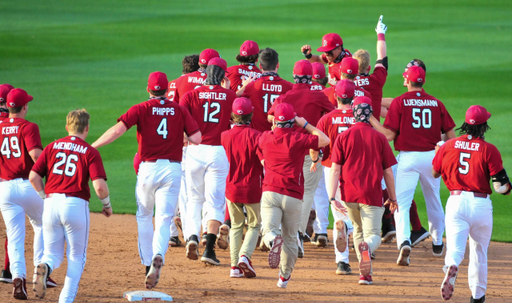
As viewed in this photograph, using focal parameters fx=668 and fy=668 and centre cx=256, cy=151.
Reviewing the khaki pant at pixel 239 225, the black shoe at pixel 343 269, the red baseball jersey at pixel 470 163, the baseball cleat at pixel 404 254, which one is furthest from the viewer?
the baseball cleat at pixel 404 254

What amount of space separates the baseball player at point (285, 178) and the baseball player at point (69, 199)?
1.89 m

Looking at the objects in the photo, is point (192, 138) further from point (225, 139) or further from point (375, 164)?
point (375, 164)

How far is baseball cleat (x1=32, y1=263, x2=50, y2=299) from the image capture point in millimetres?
6375

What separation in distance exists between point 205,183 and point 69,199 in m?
2.60

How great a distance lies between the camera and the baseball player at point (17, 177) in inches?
289

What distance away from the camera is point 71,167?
21.7 feet

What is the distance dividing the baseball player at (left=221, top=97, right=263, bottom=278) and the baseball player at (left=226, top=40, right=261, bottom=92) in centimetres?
165

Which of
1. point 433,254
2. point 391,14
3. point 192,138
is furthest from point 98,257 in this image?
point 391,14

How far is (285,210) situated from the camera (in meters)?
7.55

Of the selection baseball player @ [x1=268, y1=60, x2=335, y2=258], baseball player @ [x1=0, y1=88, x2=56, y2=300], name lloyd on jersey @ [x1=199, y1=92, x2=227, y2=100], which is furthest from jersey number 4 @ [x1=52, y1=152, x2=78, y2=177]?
baseball player @ [x1=268, y1=60, x2=335, y2=258]

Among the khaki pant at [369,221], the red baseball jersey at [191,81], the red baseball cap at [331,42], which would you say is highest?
the red baseball cap at [331,42]

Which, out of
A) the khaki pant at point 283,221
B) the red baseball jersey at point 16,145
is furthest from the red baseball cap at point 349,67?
the red baseball jersey at point 16,145

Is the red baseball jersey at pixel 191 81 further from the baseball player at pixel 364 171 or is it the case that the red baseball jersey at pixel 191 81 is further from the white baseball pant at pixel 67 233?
the white baseball pant at pixel 67 233

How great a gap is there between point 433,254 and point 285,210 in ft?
9.82
